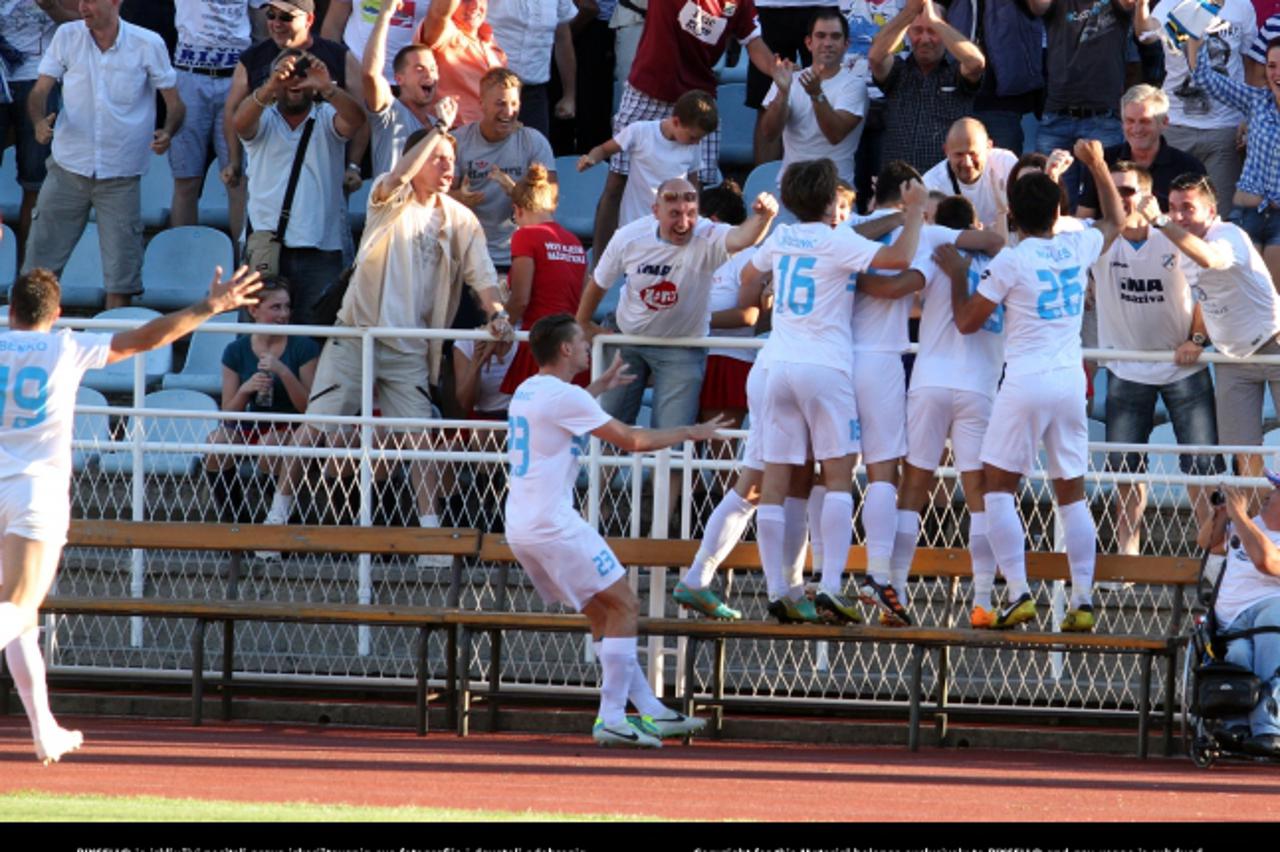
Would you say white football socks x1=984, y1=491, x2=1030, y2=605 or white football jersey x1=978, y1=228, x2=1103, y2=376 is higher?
white football jersey x1=978, y1=228, x2=1103, y2=376

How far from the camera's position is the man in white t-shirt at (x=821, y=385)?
10148 mm

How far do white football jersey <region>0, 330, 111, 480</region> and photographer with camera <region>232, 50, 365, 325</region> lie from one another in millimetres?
3916

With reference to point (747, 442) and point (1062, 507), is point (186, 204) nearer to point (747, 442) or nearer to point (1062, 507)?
point (747, 442)

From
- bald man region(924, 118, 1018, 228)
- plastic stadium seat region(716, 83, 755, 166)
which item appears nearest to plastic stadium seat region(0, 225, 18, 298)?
plastic stadium seat region(716, 83, 755, 166)

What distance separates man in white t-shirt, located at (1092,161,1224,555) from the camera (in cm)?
1105

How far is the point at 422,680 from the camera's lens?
10820 millimetres

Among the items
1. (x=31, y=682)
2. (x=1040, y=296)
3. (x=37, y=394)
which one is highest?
(x=1040, y=296)

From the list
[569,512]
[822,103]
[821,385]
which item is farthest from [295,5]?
[821,385]

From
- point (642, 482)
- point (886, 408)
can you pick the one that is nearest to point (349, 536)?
point (642, 482)

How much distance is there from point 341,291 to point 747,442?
281 centimetres

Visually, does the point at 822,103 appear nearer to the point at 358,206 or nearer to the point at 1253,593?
the point at 358,206

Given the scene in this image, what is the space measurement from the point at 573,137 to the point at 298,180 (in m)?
2.91

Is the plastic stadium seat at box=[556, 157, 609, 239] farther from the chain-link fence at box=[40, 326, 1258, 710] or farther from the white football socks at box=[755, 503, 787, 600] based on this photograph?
the white football socks at box=[755, 503, 787, 600]

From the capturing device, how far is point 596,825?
661 cm
